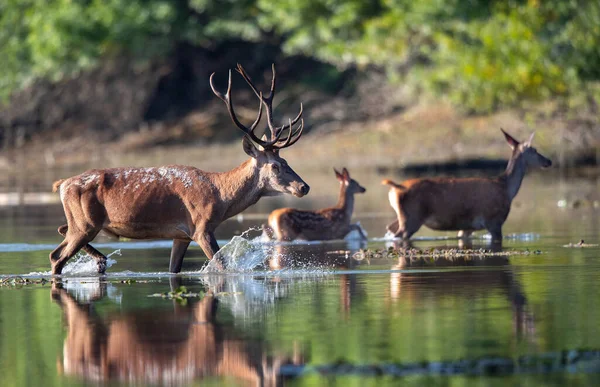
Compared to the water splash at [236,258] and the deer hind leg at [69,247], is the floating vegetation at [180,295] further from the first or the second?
the deer hind leg at [69,247]

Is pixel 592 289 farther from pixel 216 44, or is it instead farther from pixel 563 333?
pixel 216 44

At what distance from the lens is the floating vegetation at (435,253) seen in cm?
1465

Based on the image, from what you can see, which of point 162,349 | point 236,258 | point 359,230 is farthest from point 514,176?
point 162,349

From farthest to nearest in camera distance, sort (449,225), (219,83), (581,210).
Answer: (219,83), (581,210), (449,225)

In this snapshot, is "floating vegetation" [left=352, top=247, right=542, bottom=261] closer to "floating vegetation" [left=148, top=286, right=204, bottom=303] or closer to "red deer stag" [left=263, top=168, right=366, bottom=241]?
"red deer stag" [left=263, top=168, right=366, bottom=241]

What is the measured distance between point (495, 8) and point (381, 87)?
7561mm

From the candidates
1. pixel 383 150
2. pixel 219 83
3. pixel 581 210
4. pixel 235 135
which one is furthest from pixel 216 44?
pixel 581 210

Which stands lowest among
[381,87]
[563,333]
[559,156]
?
[563,333]

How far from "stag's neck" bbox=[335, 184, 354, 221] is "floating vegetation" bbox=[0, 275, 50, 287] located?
241 inches

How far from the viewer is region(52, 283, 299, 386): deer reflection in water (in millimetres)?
8172

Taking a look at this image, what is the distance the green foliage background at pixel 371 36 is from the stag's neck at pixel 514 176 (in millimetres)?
10522

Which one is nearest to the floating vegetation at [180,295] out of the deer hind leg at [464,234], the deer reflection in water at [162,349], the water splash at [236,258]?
the deer reflection in water at [162,349]

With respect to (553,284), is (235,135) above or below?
above

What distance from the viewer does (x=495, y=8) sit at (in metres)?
33.7
